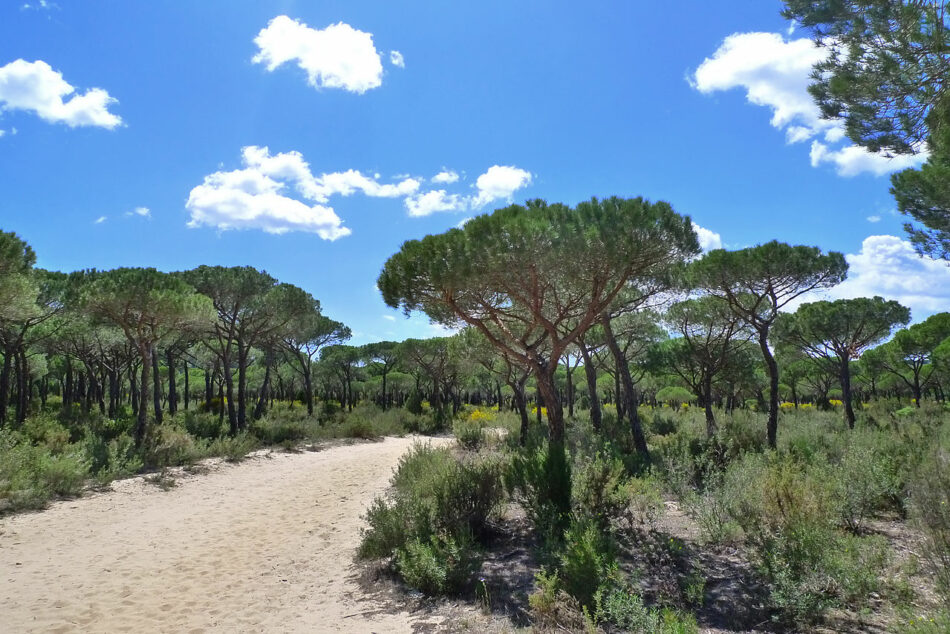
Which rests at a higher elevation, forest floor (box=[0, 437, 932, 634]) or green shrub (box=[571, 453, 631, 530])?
green shrub (box=[571, 453, 631, 530])

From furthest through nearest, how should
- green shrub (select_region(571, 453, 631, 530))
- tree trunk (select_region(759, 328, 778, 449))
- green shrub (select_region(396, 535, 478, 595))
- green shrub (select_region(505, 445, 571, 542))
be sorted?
tree trunk (select_region(759, 328, 778, 449)), green shrub (select_region(571, 453, 631, 530)), green shrub (select_region(505, 445, 571, 542)), green shrub (select_region(396, 535, 478, 595))

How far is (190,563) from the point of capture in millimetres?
6535

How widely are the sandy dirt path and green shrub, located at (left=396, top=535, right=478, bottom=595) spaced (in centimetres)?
42

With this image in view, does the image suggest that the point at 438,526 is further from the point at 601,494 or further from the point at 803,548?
the point at 803,548

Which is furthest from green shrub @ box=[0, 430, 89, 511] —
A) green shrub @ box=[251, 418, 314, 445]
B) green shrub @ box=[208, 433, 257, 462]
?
green shrub @ box=[251, 418, 314, 445]

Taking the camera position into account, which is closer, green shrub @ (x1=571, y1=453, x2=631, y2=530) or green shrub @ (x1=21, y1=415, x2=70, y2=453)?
green shrub @ (x1=571, y1=453, x2=631, y2=530)

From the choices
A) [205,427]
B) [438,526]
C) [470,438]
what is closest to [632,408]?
[470,438]

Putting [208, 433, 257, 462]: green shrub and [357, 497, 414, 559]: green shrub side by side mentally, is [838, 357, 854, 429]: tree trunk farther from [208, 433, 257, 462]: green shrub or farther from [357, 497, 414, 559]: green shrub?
[208, 433, 257, 462]: green shrub

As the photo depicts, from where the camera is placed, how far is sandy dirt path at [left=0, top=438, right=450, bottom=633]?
480 cm

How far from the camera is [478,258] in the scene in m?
7.74

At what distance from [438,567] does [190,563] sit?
397 centimetres

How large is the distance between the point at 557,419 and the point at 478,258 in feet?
10.2

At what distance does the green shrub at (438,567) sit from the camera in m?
4.91

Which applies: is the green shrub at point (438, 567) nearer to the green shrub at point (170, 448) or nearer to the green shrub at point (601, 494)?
the green shrub at point (601, 494)
